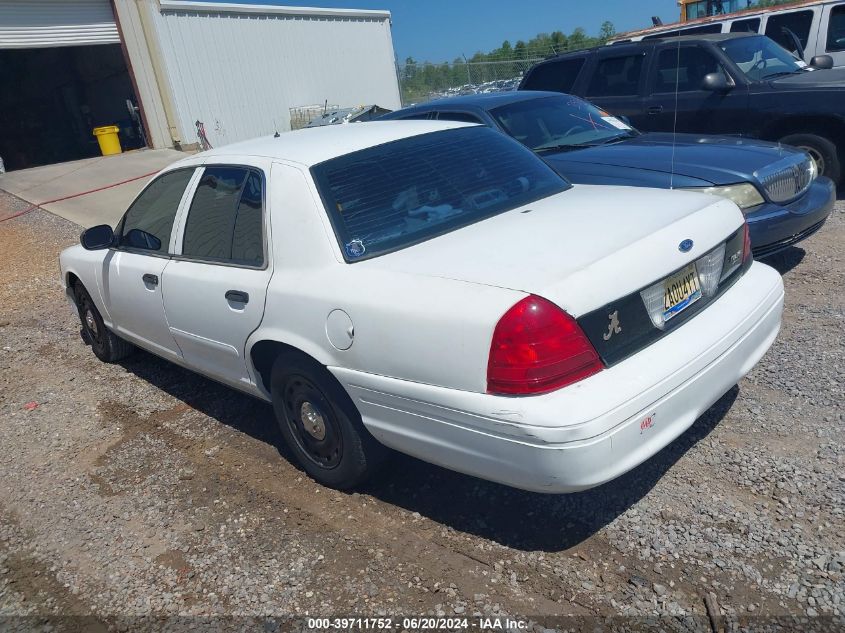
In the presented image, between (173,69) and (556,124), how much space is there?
1457cm

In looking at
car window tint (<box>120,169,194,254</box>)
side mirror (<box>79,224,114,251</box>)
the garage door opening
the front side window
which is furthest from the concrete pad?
the front side window

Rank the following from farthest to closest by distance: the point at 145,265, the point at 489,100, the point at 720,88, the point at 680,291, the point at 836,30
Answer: the point at 836,30, the point at 720,88, the point at 489,100, the point at 145,265, the point at 680,291

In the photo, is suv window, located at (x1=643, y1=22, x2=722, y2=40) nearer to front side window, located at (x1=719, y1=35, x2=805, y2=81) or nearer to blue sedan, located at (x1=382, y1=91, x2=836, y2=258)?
front side window, located at (x1=719, y1=35, x2=805, y2=81)

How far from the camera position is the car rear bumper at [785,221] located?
4980 millimetres

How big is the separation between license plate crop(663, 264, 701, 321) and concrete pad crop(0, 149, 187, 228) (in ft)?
33.3

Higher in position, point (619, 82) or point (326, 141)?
point (326, 141)

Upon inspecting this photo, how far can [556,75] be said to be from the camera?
890 centimetres

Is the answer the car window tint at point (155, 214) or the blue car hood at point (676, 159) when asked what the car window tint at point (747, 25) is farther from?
the car window tint at point (155, 214)

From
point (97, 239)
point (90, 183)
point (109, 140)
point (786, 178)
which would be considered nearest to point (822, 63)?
point (786, 178)

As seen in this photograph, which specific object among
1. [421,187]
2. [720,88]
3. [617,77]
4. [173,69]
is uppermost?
[173,69]

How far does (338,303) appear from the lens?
9.84 ft

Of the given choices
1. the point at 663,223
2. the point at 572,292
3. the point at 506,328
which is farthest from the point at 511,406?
the point at 663,223

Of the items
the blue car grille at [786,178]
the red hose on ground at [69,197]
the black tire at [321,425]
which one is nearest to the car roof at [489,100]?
the blue car grille at [786,178]

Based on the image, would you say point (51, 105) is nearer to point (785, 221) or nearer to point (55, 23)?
point (55, 23)
